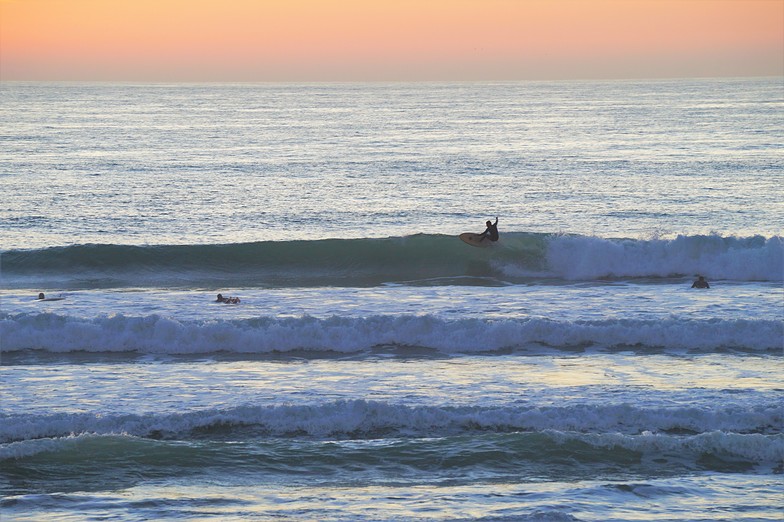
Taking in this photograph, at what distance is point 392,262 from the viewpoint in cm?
2812

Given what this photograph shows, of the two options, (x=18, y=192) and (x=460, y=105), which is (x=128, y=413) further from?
(x=460, y=105)

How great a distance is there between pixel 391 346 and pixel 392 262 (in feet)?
29.3

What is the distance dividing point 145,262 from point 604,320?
14.0 metres

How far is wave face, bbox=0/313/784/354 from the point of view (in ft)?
62.7

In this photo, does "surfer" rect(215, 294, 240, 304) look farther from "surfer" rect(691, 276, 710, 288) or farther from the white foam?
"surfer" rect(691, 276, 710, 288)

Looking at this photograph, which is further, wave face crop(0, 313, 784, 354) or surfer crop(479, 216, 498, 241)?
surfer crop(479, 216, 498, 241)

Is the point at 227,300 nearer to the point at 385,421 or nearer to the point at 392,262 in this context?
the point at 392,262

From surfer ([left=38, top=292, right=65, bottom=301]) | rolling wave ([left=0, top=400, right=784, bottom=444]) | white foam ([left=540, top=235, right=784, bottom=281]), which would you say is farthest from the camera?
white foam ([left=540, top=235, right=784, bottom=281])

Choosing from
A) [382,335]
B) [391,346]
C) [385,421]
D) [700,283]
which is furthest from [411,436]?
[700,283]

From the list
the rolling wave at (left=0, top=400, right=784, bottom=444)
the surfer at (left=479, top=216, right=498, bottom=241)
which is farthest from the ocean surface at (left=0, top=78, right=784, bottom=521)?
the surfer at (left=479, top=216, right=498, bottom=241)

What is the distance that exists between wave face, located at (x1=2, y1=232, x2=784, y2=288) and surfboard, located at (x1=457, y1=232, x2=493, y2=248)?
0.18 meters

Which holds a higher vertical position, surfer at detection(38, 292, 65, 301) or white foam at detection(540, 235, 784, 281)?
white foam at detection(540, 235, 784, 281)

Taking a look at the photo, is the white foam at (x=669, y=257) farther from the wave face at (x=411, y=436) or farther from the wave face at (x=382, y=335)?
the wave face at (x=411, y=436)

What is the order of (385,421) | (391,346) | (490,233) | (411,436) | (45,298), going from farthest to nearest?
(490,233)
(45,298)
(391,346)
(385,421)
(411,436)
